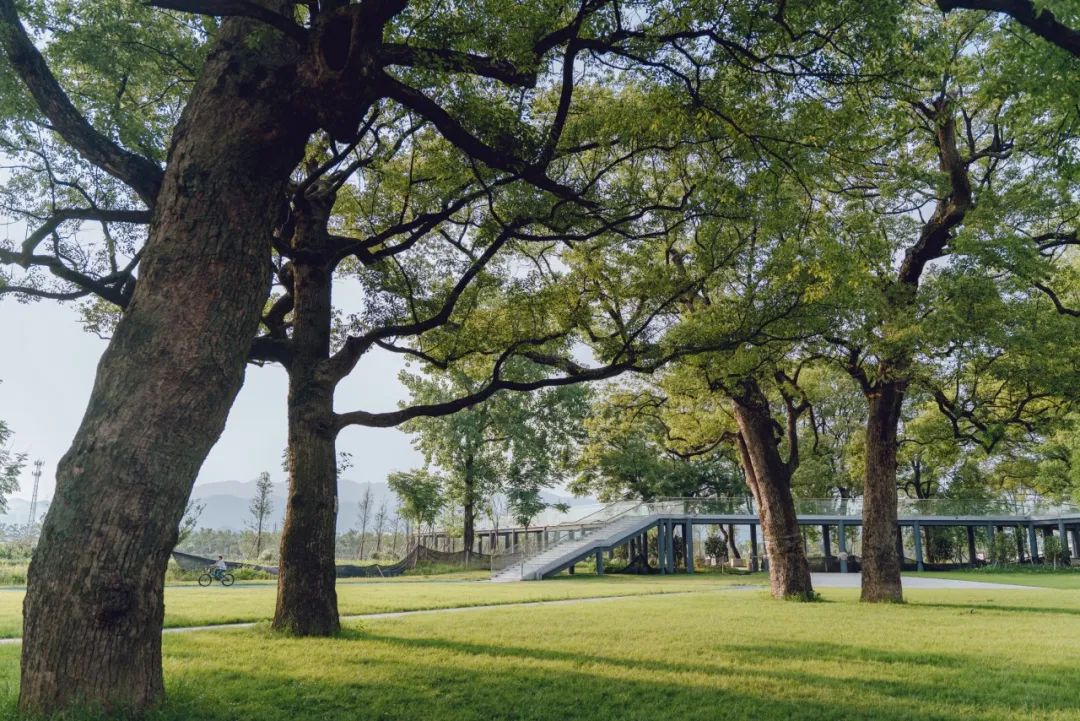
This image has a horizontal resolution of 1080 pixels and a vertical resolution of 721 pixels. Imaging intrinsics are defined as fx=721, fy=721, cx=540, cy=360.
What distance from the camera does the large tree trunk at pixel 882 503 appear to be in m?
15.9

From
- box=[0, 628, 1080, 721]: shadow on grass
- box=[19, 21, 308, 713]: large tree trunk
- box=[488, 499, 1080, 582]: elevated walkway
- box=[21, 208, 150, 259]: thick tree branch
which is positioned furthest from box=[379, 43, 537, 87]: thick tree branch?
box=[488, 499, 1080, 582]: elevated walkway

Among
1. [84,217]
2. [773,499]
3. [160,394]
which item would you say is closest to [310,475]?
[84,217]

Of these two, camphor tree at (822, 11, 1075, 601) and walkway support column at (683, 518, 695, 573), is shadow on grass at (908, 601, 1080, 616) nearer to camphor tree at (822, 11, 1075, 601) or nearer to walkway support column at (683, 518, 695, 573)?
camphor tree at (822, 11, 1075, 601)

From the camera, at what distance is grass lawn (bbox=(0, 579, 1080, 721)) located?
5.62 m

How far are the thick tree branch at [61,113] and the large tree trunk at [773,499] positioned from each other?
1327cm

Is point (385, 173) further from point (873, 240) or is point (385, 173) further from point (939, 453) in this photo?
point (939, 453)

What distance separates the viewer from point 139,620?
4.95 m

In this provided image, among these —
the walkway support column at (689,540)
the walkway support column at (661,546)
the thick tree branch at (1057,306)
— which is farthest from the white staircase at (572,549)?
the thick tree branch at (1057,306)

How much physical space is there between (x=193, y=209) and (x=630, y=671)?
5836mm

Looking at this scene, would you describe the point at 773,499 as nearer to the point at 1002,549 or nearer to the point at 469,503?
the point at 469,503

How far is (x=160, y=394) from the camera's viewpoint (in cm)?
521

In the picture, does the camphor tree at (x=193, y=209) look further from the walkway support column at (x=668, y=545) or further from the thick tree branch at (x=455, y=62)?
the walkway support column at (x=668, y=545)

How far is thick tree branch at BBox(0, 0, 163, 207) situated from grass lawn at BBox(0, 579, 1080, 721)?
14.0 ft

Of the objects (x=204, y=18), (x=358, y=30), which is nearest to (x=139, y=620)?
(x=358, y=30)
